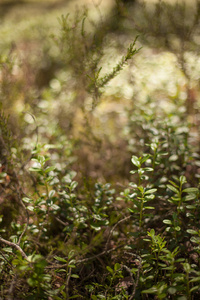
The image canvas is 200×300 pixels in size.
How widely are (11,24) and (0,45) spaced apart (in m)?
1.98

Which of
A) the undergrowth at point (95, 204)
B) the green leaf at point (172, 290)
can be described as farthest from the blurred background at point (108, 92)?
the green leaf at point (172, 290)

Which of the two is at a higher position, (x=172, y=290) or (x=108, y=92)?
(x=108, y=92)

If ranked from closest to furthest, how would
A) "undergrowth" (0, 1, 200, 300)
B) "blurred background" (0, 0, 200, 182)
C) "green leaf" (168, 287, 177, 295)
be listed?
"green leaf" (168, 287, 177, 295) → "undergrowth" (0, 1, 200, 300) → "blurred background" (0, 0, 200, 182)

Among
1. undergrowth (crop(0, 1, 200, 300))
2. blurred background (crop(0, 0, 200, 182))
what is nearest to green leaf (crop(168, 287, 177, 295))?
undergrowth (crop(0, 1, 200, 300))

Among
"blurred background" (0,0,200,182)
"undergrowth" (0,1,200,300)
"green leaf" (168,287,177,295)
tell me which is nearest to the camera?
"green leaf" (168,287,177,295)

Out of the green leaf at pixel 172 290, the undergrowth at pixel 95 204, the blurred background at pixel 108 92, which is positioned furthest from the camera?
the blurred background at pixel 108 92

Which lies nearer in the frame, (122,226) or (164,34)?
(122,226)

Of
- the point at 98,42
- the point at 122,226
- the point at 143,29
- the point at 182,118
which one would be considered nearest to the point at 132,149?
the point at 182,118

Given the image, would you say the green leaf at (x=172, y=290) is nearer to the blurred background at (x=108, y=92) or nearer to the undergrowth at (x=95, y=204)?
the undergrowth at (x=95, y=204)

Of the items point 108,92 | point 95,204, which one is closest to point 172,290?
point 95,204

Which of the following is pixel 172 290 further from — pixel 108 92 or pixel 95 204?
pixel 108 92

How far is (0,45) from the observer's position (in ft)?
16.6

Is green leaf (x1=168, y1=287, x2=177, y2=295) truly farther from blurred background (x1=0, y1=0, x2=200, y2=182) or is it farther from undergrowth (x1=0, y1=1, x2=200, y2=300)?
blurred background (x1=0, y1=0, x2=200, y2=182)

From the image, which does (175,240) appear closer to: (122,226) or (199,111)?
(122,226)
